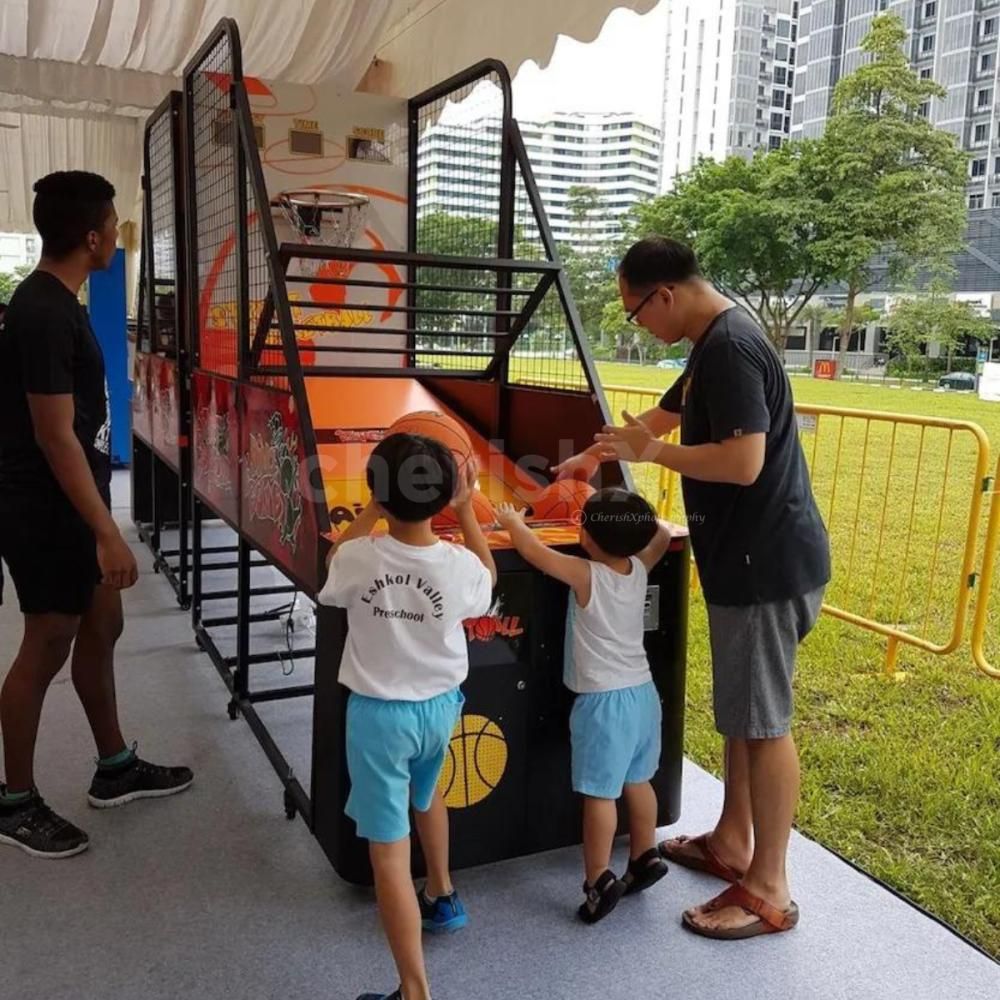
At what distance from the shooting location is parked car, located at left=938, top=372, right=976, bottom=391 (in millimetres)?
10523

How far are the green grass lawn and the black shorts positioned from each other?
181 cm

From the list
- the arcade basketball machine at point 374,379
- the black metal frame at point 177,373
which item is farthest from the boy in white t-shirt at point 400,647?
the black metal frame at point 177,373

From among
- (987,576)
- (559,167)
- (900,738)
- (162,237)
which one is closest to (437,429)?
(559,167)

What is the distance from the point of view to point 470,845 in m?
2.26

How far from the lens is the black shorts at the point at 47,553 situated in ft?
7.55

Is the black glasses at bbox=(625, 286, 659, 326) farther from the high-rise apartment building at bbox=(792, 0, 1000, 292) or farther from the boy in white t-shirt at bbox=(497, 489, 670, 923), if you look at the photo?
the high-rise apartment building at bbox=(792, 0, 1000, 292)

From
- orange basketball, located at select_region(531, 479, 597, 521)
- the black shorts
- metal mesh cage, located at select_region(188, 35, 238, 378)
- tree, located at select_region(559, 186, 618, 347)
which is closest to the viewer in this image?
the black shorts

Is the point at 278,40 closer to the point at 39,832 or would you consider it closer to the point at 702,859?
the point at 39,832

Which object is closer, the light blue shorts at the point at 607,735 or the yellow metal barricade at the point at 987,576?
the light blue shorts at the point at 607,735

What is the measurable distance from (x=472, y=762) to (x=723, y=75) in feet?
15.2

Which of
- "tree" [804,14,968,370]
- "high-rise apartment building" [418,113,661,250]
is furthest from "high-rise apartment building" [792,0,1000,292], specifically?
"high-rise apartment building" [418,113,661,250]

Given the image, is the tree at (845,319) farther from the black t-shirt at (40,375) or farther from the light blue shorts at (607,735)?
the black t-shirt at (40,375)

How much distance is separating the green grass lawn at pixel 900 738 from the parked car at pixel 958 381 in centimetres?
474

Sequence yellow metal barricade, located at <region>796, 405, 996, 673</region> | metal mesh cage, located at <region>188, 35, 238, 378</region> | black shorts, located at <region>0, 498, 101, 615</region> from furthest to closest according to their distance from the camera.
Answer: yellow metal barricade, located at <region>796, 405, 996, 673</region>, metal mesh cage, located at <region>188, 35, 238, 378</region>, black shorts, located at <region>0, 498, 101, 615</region>
